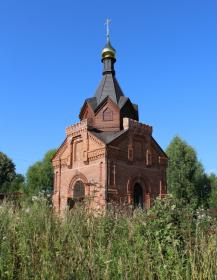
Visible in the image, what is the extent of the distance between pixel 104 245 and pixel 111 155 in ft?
72.4

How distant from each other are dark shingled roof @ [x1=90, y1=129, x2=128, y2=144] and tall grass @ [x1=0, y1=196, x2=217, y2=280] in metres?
21.6

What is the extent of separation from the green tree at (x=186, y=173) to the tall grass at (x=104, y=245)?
120 ft

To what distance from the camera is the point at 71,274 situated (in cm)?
412

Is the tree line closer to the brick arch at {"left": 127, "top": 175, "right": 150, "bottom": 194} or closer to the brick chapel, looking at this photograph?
the brick chapel

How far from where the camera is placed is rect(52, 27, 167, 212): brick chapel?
2728 centimetres

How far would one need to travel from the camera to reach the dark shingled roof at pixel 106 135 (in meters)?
28.2

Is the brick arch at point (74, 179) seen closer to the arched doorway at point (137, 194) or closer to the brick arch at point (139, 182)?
the brick arch at point (139, 182)

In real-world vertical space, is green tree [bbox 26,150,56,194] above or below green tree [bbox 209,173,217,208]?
above

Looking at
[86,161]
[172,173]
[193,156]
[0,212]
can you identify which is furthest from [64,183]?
[0,212]

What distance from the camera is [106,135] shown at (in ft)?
97.1

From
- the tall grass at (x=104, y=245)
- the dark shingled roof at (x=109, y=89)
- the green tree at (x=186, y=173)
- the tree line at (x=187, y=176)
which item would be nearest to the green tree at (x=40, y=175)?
the tree line at (x=187, y=176)

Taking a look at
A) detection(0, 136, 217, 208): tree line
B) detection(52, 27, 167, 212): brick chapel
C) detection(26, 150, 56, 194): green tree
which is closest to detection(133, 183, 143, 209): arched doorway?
detection(52, 27, 167, 212): brick chapel

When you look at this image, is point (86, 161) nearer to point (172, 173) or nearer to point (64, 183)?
point (64, 183)

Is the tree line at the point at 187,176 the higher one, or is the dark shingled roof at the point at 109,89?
the dark shingled roof at the point at 109,89
